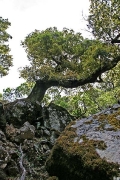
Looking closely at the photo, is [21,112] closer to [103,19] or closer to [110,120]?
[103,19]

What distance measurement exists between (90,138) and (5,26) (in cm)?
1993

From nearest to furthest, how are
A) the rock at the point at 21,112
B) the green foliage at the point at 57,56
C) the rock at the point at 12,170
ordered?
the rock at the point at 12,170
the rock at the point at 21,112
the green foliage at the point at 57,56

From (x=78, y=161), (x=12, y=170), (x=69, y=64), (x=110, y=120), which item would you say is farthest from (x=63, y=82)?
(x=78, y=161)

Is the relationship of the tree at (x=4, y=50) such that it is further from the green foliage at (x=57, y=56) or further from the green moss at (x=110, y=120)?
the green moss at (x=110, y=120)

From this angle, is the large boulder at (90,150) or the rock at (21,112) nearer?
the large boulder at (90,150)

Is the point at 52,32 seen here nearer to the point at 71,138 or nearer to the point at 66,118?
the point at 66,118

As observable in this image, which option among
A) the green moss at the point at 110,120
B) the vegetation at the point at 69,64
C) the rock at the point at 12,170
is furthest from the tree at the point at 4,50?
the green moss at the point at 110,120

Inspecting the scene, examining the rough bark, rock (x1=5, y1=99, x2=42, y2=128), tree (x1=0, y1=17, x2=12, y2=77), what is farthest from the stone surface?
tree (x1=0, y1=17, x2=12, y2=77)

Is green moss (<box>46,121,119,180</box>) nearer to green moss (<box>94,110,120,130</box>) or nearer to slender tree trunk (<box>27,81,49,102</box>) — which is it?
green moss (<box>94,110,120,130</box>)

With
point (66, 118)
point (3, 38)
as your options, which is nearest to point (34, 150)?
point (66, 118)

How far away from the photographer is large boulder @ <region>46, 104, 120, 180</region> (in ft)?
11.3

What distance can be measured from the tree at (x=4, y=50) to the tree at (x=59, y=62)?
2932 millimetres

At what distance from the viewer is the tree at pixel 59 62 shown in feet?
61.3

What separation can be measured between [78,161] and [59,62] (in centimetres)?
1627
